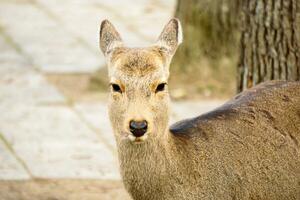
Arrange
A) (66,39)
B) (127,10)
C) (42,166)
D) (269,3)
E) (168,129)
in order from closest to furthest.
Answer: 1. (168,129)
2. (269,3)
3. (42,166)
4. (66,39)
5. (127,10)

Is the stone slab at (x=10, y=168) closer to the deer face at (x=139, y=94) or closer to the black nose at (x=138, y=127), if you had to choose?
the deer face at (x=139, y=94)

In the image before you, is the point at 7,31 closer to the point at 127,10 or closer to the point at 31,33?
the point at 31,33

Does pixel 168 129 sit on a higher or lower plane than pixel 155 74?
lower

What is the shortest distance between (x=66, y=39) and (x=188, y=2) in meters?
2.38

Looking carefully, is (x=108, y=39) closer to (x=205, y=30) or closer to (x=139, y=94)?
(x=139, y=94)

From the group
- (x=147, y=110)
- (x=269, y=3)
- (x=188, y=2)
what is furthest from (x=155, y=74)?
(x=188, y=2)

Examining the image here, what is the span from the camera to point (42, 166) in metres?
8.59

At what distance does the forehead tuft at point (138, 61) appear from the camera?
19.5 ft

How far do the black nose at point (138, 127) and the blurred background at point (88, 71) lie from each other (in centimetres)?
230

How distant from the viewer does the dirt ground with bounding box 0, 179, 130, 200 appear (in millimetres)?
7914

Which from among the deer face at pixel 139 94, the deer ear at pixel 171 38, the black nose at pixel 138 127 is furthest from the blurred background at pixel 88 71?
the black nose at pixel 138 127

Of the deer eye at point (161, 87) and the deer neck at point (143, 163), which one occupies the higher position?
A: the deer eye at point (161, 87)

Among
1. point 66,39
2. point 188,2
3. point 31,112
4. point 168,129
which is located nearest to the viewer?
point 168,129

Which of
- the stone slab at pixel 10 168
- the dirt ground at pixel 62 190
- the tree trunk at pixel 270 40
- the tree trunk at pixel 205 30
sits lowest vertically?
the dirt ground at pixel 62 190
